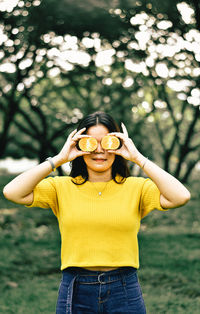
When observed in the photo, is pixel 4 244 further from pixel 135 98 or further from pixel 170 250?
pixel 135 98

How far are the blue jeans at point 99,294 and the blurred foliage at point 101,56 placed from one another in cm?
523

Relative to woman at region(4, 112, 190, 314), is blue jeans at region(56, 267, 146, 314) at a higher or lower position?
lower

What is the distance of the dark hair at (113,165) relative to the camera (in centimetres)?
253

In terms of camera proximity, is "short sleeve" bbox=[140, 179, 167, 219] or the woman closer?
the woman

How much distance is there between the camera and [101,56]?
13.8m

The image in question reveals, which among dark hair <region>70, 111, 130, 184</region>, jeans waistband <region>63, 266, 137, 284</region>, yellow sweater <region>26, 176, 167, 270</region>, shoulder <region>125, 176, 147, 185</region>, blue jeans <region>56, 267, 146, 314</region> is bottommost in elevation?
blue jeans <region>56, 267, 146, 314</region>

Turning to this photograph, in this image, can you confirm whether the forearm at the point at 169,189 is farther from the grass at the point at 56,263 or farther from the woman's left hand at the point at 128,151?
the grass at the point at 56,263

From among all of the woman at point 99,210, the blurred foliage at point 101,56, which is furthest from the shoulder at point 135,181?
the blurred foliage at point 101,56

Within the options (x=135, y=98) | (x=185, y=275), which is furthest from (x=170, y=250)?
(x=135, y=98)

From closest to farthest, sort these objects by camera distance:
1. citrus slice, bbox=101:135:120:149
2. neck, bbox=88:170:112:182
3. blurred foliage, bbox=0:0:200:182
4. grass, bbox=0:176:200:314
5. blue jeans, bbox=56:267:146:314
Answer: blue jeans, bbox=56:267:146:314
citrus slice, bbox=101:135:120:149
neck, bbox=88:170:112:182
grass, bbox=0:176:200:314
blurred foliage, bbox=0:0:200:182

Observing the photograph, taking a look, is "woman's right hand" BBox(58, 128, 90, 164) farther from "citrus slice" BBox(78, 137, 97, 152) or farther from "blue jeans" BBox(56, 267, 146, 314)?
"blue jeans" BBox(56, 267, 146, 314)

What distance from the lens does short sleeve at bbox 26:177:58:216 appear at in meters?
2.45

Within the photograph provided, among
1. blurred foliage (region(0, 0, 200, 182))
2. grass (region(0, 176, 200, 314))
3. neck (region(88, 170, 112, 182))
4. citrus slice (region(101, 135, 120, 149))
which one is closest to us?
citrus slice (region(101, 135, 120, 149))

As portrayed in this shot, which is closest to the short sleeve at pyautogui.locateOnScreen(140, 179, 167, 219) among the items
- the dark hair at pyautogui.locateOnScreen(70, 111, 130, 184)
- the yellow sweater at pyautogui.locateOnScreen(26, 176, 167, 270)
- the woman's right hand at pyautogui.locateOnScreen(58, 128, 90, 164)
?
the yellow sweater at pyautogui.locateOnScreen(26, 176, 167, 270)
